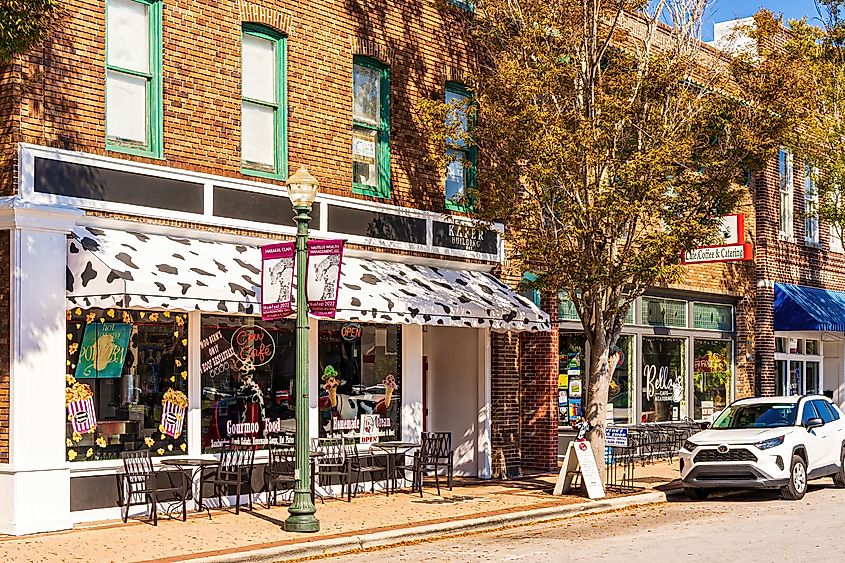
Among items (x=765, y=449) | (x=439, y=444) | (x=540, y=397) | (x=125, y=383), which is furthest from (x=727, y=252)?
(x=125, y=383)

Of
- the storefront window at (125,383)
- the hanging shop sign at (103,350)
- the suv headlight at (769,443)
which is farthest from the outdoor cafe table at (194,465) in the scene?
the suv headlight at (769,443)

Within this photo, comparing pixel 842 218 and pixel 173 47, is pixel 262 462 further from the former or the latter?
pixel 842 218

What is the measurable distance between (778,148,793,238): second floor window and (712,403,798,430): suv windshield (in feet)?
32.9

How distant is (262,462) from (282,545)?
11.9 feet

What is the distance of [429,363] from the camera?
2127 centimetres

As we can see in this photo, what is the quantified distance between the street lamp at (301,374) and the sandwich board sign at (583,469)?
487 centimetres

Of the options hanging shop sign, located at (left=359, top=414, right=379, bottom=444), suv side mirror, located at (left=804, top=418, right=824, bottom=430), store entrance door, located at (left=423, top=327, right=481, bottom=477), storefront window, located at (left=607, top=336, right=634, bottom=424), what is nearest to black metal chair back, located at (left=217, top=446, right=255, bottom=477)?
hanging shop sign, located at (left=359, top=414, right=379, bottom=444)

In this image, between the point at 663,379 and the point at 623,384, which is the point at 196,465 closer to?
the point at 623,384

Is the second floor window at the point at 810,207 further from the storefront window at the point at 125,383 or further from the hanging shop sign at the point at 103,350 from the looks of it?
the hanging shop sign at the point at 103,350

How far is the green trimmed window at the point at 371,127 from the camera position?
18.5m

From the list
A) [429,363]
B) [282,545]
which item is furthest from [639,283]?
[282,545]

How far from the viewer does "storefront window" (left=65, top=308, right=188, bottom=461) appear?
14.4 metres

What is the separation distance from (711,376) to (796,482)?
882 centimetres

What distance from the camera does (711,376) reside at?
26859mm
